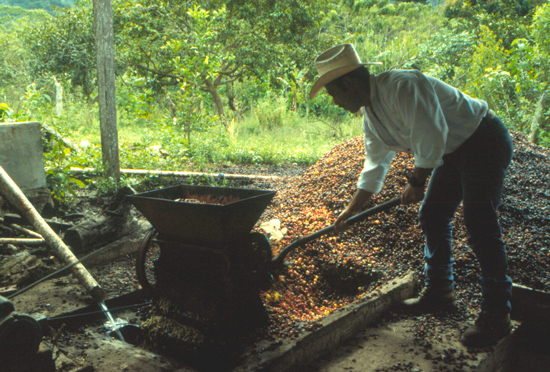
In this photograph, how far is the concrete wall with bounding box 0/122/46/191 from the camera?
4.37 m

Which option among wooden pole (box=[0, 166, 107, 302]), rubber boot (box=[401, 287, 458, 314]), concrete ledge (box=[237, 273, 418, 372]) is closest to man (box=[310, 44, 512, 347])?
rubber boot (box=[401, 287, 458, 314])

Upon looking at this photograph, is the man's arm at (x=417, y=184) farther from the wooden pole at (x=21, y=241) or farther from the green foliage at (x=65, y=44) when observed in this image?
the green foliage at (x=65, y=44)

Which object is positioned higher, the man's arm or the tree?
the tree

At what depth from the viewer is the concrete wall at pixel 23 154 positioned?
4.37 m

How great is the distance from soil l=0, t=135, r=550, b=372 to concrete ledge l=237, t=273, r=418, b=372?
0.06 meters

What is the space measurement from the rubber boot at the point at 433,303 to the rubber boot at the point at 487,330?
1.36ft

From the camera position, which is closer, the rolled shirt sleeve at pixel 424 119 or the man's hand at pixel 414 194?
the rolled shirt sleeve at pixel 424 119

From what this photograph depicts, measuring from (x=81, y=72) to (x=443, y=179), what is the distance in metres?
12.9

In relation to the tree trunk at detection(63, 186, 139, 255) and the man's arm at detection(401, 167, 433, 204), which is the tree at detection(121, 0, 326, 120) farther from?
the man's arm at detection(401, 167, 433, 204)

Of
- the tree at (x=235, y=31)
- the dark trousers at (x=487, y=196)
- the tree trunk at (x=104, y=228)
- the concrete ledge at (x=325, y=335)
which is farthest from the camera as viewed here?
the tree at (x=235, y=31)

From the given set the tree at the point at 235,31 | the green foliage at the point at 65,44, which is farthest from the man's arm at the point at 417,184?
the green foliage at the point at 65,44

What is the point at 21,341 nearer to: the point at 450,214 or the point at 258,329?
the point at 258,329

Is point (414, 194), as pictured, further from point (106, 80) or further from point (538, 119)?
point (538, 119)

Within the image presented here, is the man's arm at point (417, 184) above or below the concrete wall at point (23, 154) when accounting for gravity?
below
